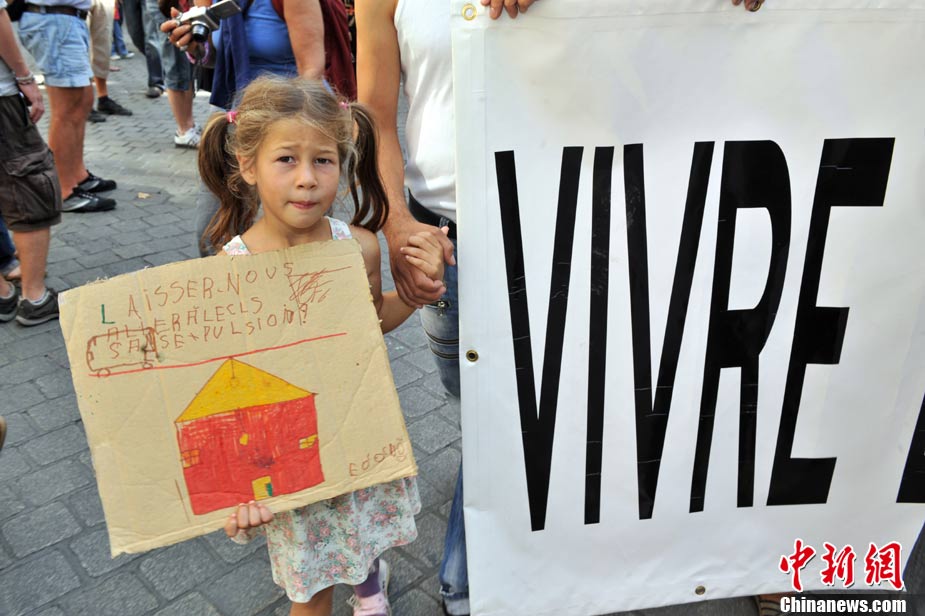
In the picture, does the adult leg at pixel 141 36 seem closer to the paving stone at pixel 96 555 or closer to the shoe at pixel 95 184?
the shoe at pixel 95 184

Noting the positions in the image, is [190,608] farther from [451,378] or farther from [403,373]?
[403,373]

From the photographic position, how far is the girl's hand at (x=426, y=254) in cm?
167

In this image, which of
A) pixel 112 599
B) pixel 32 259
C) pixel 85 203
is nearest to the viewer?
pixel 112 599

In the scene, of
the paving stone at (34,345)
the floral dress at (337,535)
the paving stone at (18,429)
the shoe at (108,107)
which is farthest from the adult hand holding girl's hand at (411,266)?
the shoe at (108,107)

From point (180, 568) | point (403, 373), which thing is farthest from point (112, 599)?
point (403, 373)

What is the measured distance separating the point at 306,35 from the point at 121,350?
151 centimetres

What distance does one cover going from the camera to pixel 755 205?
1.69 m

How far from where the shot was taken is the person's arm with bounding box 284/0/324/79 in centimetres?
257

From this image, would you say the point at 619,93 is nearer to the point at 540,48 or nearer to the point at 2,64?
the point at 540,48

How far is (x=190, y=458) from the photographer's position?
4.94 ft

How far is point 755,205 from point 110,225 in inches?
177

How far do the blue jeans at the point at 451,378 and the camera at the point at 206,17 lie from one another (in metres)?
1.25

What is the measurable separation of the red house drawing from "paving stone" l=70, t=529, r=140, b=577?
1020 mm

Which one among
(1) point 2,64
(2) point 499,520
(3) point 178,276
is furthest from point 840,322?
(1) point 2,64
